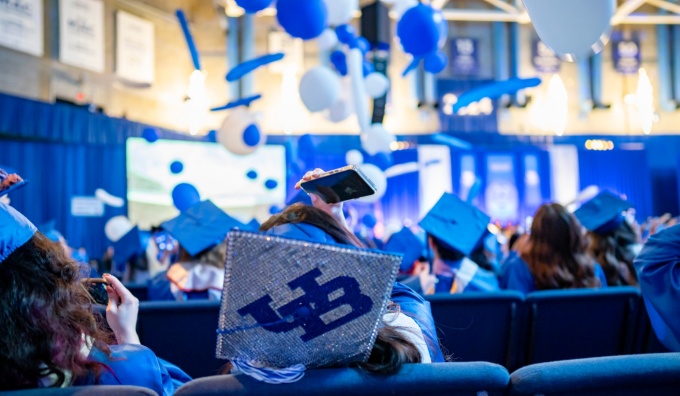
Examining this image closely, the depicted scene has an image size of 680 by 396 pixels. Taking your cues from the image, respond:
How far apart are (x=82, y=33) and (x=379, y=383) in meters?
12.7

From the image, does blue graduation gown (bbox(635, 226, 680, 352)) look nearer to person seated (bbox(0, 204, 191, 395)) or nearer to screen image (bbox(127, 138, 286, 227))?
person seated (bbox(0, 204, 191, 395))

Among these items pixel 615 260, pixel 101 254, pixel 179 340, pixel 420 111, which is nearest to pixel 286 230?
pixel 179 340

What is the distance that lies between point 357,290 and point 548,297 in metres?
1.98

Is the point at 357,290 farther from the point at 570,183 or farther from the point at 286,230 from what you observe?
the point at 570,183

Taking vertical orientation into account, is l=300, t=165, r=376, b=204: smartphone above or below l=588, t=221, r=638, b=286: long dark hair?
above

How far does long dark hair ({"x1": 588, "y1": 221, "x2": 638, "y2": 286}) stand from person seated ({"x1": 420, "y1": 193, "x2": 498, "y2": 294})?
2.47 ft

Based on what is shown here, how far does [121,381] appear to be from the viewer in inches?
52.5

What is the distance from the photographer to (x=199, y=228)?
3.79 meters

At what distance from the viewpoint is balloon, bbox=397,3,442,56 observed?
595 cm

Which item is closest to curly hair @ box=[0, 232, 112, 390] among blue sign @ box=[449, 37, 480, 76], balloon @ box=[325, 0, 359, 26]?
balloon @ box=[325, 0, 359, 26]

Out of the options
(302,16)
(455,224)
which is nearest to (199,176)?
(302,16)

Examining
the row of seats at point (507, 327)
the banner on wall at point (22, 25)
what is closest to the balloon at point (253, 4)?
the row of seats at point (507, 327)

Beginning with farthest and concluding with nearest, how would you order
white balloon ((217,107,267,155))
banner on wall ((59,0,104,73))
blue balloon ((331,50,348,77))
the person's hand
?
banner on wall ((59,0,104,73)) < white balloon ((217,107,267,155)) < blue balloon ((331,50,348,77)) < the person's hand

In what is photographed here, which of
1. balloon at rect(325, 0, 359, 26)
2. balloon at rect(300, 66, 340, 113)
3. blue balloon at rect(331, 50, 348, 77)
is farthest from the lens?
blue balloon at rect(331, 50, 348, 77)
